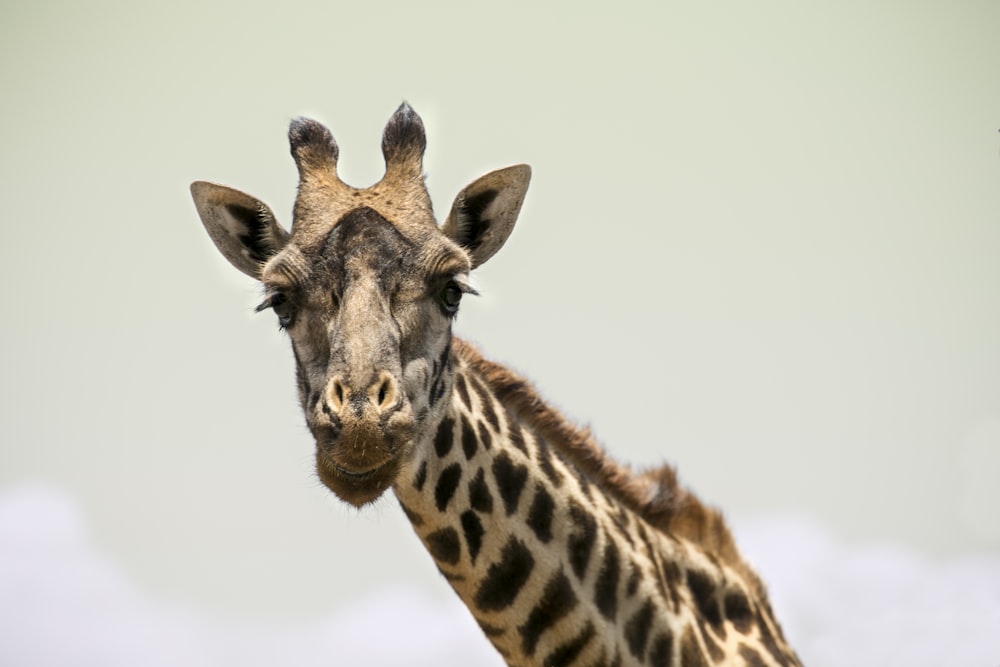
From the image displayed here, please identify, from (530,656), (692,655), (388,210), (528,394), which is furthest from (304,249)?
(692,655)

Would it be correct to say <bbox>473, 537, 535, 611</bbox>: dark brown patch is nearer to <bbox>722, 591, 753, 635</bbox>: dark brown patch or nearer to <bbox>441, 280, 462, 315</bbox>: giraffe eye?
<bbox>441, 280, 462, 315</bbox>: giraffe eye

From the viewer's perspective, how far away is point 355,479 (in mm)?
9492

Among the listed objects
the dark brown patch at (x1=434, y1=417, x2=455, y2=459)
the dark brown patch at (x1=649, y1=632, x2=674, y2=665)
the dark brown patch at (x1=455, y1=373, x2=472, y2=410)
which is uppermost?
the dark brown patch at (x1=455, y1=373, x2=472, y2=410)

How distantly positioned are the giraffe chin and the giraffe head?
0.03ft

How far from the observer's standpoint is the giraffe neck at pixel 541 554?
1077 centimetres

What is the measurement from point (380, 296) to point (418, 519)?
186 cm

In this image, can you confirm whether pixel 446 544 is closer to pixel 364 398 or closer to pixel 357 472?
pixel 357 472

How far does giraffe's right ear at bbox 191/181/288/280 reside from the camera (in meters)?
11.6

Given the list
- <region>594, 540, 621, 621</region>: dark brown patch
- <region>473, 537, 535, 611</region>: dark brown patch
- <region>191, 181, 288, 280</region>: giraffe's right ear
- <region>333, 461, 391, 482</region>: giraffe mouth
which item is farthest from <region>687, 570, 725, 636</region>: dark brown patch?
<region>191, 181, 288, 280</region>: giraffe's right ear

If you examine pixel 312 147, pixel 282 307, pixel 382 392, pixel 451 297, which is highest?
pixel 312 147

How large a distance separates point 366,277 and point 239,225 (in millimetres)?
1934

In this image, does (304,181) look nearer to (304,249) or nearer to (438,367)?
(304,249)

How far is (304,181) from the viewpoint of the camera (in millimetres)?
11508

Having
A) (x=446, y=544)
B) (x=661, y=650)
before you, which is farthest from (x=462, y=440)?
(x=661, y=650)
